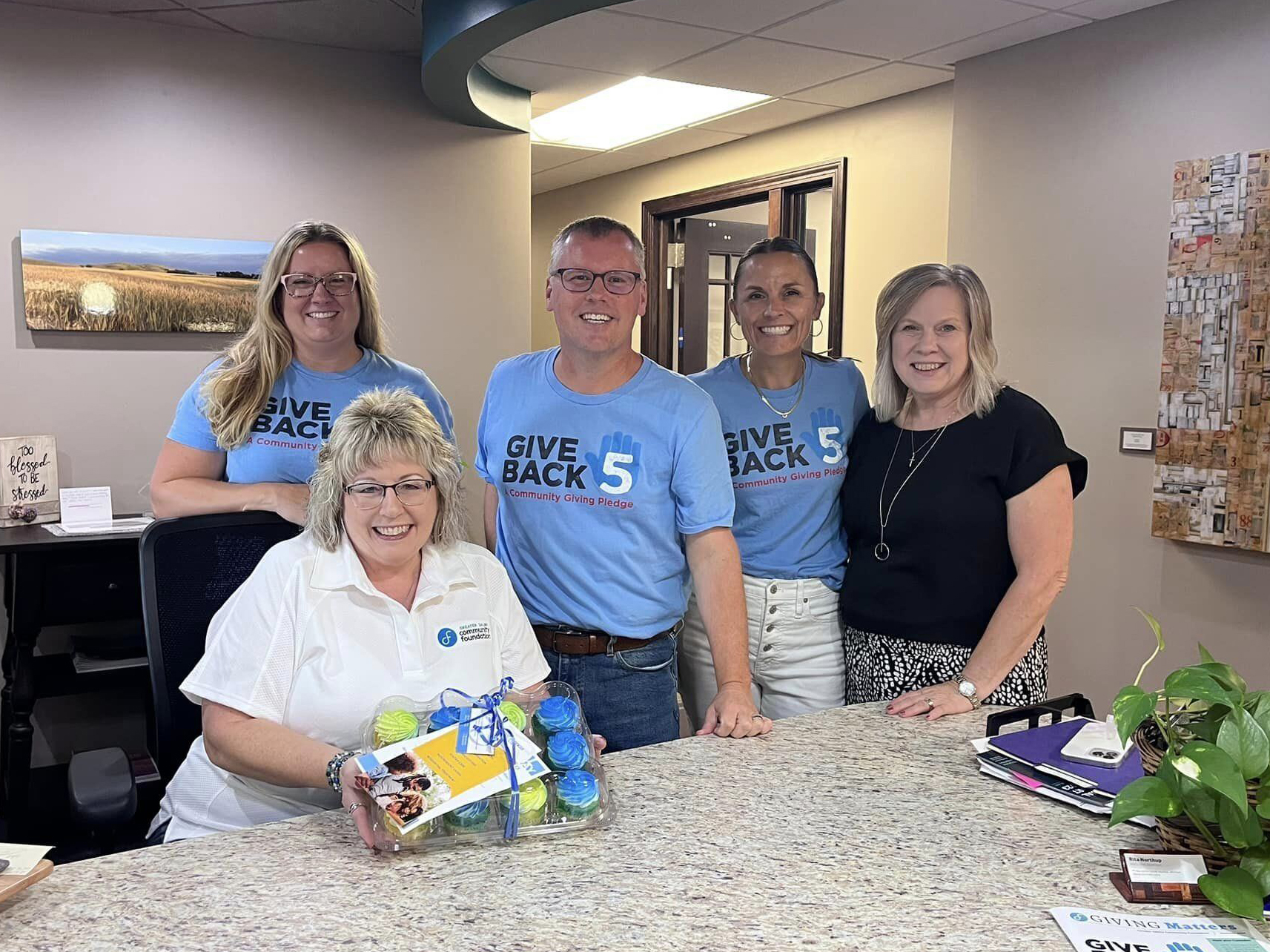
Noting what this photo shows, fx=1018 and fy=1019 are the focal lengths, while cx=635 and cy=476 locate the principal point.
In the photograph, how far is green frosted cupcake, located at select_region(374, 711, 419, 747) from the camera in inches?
50.7

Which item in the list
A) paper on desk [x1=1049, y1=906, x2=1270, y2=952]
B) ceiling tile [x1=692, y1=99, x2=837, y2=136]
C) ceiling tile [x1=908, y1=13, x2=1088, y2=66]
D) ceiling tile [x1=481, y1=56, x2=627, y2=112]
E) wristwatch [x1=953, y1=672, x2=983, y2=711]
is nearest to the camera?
paper on desk [x1=1049, y1=906, x2=1270, y2=952]

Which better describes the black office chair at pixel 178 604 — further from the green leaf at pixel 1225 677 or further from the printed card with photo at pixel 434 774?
the green leaf at pixel 1225 677

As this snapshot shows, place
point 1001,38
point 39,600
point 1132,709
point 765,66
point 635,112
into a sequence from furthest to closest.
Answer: point 635,112
point 765,66
point 1001,38
point 39,600
point 1132,709

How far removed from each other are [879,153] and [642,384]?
3.08 meters

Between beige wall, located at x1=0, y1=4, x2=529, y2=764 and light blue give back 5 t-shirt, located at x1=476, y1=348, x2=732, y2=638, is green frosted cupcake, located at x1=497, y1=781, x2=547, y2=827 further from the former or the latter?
beige wall, located at x1=0, y1=4, x2=529, y2=764

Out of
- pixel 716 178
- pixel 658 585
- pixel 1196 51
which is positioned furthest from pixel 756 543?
pixel 716 178

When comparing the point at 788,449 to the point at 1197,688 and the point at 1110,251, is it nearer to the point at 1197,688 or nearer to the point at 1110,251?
the point at 1197,688

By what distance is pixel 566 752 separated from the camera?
1.31 metres

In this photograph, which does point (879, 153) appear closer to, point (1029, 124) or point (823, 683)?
point (1029, 124)

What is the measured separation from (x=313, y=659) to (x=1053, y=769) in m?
1.11

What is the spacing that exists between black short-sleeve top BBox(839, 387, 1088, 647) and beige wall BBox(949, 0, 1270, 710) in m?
1.55

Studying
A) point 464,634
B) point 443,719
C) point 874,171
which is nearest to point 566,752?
point 443,719

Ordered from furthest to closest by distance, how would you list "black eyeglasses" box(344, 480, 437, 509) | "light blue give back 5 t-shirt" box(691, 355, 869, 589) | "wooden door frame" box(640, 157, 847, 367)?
"wooden door frame" box(640, 157, 847, 367) < "light blue give back 5 t-shirt" box(691, 355, 869, 589) < "black eyeglasses" box(344, 480, 437, 509)

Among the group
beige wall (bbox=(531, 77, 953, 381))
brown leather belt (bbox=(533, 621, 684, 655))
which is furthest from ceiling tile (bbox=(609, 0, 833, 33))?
brown leather belt (bbox=(533, 621, 684, 655))
